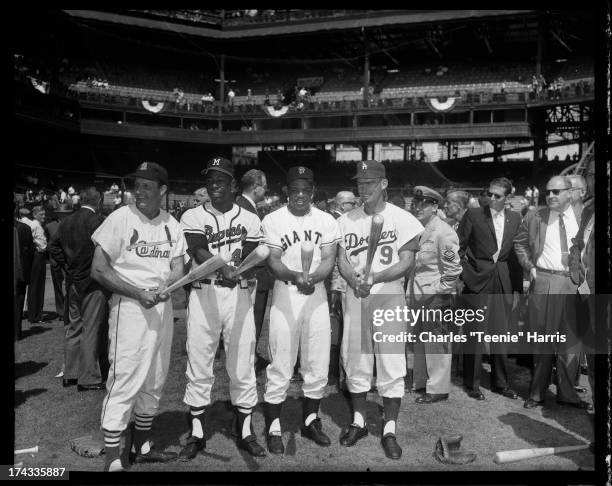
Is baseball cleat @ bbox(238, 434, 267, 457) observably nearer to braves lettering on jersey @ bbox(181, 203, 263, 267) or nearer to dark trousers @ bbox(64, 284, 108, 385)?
braves lettering on jersey @ bbox(181, 203, 263, 267)

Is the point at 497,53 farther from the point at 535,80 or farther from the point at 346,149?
the point at 346,149

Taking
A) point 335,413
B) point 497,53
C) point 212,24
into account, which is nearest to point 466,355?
point 335,413

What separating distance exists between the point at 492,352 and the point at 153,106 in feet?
95.4

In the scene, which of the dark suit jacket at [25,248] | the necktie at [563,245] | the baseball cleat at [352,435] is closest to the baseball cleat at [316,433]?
the baseball cleat at [352,435]

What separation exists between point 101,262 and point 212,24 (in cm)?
3209

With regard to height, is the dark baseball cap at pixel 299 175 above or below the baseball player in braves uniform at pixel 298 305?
above

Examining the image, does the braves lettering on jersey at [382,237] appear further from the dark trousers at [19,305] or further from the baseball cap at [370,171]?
the dark trousers at [19,305]

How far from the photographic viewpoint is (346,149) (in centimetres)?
3412

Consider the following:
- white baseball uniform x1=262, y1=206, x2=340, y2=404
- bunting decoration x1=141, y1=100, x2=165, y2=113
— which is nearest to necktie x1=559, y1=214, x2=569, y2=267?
white baseball uniform x1=262, y1=206, x2=340, y2=404

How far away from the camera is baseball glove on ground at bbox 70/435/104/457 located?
4000 millimetres

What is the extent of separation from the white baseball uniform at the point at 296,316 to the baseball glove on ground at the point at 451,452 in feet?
3.34

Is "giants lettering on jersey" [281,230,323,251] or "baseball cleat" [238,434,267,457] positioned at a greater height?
"giants lettering on jersey" [281,230,323,251]

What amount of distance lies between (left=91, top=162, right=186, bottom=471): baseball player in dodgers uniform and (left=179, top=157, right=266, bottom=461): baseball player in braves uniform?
180 mm

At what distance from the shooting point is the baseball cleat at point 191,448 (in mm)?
3958
